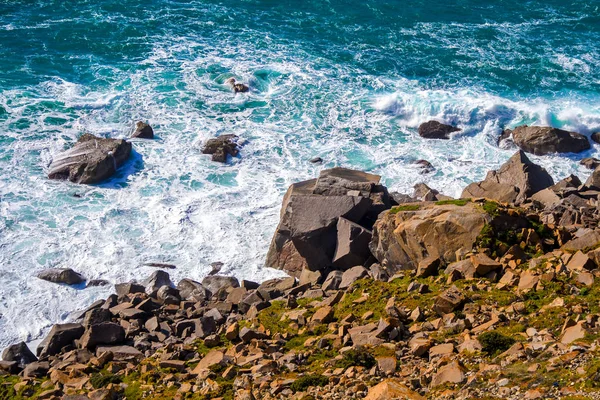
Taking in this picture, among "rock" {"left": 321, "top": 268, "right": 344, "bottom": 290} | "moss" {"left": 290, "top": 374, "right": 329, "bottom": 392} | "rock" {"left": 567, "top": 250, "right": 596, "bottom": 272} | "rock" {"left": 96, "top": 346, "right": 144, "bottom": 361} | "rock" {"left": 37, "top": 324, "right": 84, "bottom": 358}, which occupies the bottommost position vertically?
"rock" {"left": 37, "top": 324, "right": 84, "bottom": 358}

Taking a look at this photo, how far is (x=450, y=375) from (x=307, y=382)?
120 inches

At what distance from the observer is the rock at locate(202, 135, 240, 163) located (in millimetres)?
A: 35500

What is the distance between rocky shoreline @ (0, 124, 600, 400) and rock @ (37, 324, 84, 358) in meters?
0.05

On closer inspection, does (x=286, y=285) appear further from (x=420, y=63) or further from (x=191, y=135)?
(x=420, y=63)

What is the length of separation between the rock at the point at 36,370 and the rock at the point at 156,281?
552 cm

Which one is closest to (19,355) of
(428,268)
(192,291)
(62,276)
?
(62,276)

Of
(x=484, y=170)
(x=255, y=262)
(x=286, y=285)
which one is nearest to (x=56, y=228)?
(x=255, y=262)

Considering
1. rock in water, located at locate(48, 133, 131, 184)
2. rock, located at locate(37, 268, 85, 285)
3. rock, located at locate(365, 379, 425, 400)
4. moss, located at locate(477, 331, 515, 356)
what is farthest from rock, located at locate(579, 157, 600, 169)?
rock, located at locate(365, 379, 425, 400)

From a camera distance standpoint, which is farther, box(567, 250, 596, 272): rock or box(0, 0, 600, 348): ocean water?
box(0, 0, 600, 348): ocean water

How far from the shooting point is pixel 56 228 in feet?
97.7

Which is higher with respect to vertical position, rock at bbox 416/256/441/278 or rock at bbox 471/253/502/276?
rock at bbox 471/253/502/276

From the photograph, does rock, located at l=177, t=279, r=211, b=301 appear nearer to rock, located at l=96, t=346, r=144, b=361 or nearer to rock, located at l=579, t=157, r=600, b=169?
rock, located at l=96, t=346, r=144, b=361

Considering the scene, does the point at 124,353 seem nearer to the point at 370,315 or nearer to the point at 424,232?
the point at 370,315

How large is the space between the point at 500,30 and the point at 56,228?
3435 centimetres
